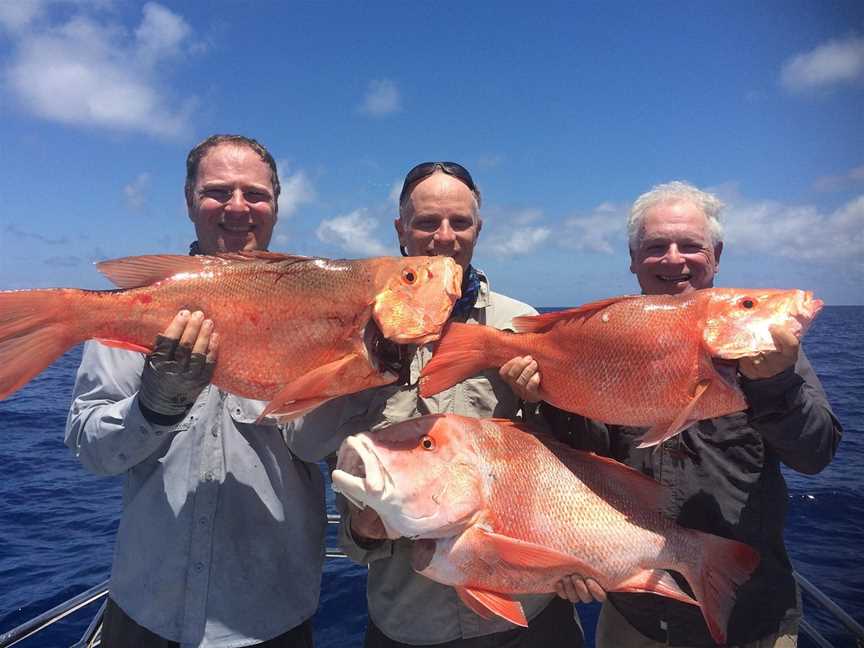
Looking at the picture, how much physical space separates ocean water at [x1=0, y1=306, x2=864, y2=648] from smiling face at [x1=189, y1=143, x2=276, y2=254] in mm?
5118

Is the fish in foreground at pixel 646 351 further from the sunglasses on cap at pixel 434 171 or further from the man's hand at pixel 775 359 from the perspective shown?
the sunglasses on cap at pixel 434 171

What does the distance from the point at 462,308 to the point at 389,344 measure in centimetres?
116

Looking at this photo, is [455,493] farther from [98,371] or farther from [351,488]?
[98,371]

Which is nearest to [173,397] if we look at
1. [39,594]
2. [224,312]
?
[224,312]

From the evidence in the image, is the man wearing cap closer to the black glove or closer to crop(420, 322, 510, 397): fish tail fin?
crop(420, 322, 510, 397): fish tail fin

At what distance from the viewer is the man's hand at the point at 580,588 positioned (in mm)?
2686

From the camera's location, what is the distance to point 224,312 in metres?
2.58

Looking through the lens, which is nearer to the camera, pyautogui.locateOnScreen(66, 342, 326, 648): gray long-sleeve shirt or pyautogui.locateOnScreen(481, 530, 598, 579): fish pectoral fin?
pyautogui.locateOnScreen(481, 530, 598, 579): fish pectoral fin

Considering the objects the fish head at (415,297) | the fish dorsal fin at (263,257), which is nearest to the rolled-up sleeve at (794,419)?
the fish head at (415,297)

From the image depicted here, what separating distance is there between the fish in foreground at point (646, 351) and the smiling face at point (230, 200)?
60.5 inches

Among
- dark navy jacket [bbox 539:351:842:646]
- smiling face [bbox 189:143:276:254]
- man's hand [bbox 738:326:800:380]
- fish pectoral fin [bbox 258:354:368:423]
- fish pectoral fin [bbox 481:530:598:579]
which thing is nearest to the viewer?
fish pectoral fin [bbox 258:354:368:423]

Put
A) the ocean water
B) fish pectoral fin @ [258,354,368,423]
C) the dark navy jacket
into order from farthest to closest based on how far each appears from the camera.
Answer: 1. the ocean water
2. the dark navy jacket
3. fish pectoral fin @ [258,354,368,423]

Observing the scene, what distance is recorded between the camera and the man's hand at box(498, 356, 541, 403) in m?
2.78

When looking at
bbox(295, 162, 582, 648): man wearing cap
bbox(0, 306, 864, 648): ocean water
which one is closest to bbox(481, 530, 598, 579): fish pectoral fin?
bbox(295, 162, 582, 648): man wearing cap
